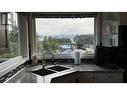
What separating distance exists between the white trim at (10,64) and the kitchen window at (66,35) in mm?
249

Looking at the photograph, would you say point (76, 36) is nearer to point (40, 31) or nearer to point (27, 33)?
point (40, 31)

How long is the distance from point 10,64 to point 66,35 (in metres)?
0.73

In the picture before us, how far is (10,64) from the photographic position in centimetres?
157

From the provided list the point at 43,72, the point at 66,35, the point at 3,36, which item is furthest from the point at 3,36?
the point at 66,35

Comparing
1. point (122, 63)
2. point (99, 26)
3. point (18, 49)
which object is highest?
point (99, 26)

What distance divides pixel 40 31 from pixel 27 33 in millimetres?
167

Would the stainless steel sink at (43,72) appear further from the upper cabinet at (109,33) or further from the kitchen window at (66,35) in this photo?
the upper cabinet at (109,33)

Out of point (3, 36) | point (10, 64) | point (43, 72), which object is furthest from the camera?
point (43, 72)

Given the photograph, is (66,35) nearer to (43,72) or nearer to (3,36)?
(43,72)

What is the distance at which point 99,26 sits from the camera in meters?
2.01

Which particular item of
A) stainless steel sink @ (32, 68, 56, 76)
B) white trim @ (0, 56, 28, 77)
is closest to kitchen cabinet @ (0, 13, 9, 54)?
white trim @ (0, 56, 28, 77)

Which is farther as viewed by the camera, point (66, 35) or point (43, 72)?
point (66, 35)
